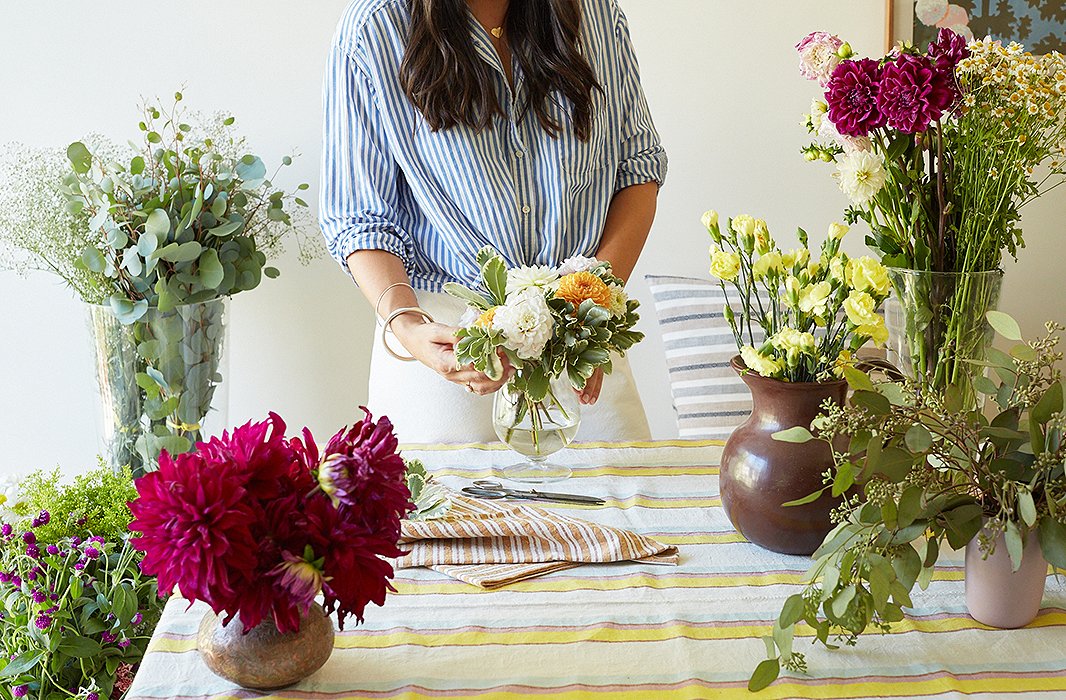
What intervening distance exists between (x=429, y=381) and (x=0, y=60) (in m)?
1.41

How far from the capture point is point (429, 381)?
1.96 m

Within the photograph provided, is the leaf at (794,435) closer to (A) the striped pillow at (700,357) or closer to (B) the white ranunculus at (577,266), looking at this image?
(B) the white ranunculus at (577,266)

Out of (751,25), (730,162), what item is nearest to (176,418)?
(730,162)

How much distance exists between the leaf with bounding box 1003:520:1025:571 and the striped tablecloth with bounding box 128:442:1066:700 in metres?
0.11

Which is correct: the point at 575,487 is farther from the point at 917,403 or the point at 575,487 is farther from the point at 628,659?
the point at 917,403

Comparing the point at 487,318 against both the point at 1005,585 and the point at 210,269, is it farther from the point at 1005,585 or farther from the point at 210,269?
the point at 210,269

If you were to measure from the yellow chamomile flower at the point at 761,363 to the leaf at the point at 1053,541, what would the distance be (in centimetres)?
31

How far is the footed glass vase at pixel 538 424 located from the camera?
4.92 ft

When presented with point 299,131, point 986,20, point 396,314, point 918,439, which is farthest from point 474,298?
point 986,20

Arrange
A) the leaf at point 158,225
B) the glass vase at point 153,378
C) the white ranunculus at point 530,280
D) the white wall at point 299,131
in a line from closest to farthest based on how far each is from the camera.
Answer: the white ranunculus at point 530,280, the leaf at point 158,225, the glass vase at point 153,378, the white wall at point 299,131

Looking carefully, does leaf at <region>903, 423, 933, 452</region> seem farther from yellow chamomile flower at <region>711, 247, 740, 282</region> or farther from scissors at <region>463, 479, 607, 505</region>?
scissors at <region>463, 479, 607, 505</region>

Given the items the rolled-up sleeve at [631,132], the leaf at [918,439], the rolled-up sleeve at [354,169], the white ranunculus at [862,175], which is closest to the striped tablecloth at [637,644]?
the leaf at [918,439]

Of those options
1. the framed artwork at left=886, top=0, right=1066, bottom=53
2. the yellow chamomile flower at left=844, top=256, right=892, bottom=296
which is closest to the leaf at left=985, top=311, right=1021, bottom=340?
the yellow chamomile flower at left=844, top=256, right=892, bottom=296

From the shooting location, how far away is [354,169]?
1.99 metres
